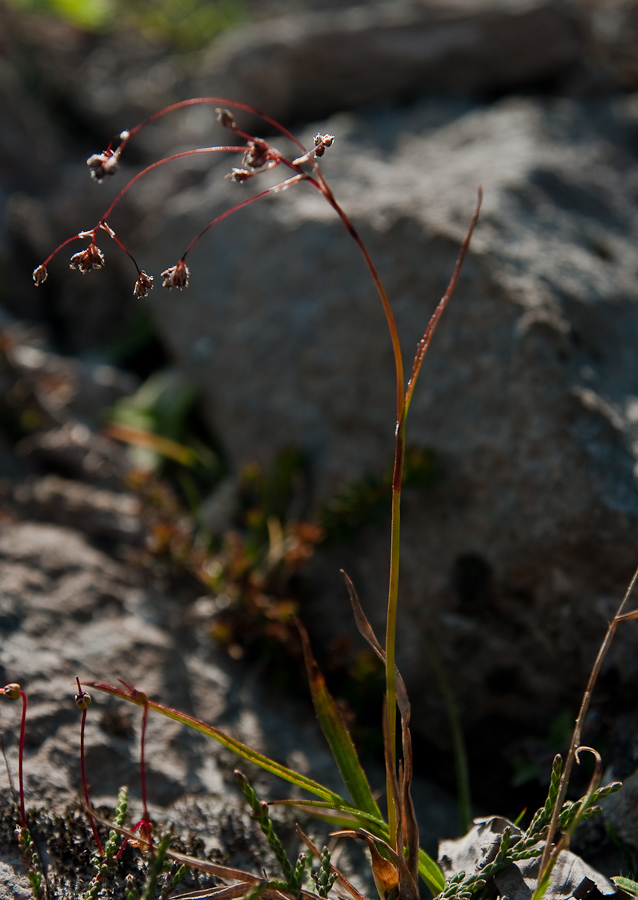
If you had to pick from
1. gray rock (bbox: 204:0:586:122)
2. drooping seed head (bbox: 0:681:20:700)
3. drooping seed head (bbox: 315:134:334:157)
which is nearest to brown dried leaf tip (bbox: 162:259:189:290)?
drooping seed head (bbox: 315:134:334:157)

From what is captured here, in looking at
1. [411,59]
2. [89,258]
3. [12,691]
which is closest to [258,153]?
[89,258]

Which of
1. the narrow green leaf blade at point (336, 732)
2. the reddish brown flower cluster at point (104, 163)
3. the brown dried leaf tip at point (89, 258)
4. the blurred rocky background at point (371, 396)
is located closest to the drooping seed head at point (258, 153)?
the reddish brown flower cluster at point (104, 163)

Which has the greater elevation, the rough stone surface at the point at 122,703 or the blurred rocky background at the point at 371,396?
the blurred rocky background at the point at 371,396

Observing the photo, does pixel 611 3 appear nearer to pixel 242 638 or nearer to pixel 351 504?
pixel 351 504

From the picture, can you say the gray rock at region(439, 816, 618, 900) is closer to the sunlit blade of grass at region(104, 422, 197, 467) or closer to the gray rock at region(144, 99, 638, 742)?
the gray rock at region(144, 99, 638, 742)

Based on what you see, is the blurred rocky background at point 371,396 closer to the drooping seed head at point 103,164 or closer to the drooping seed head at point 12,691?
the drooping seed head at point 12,691
